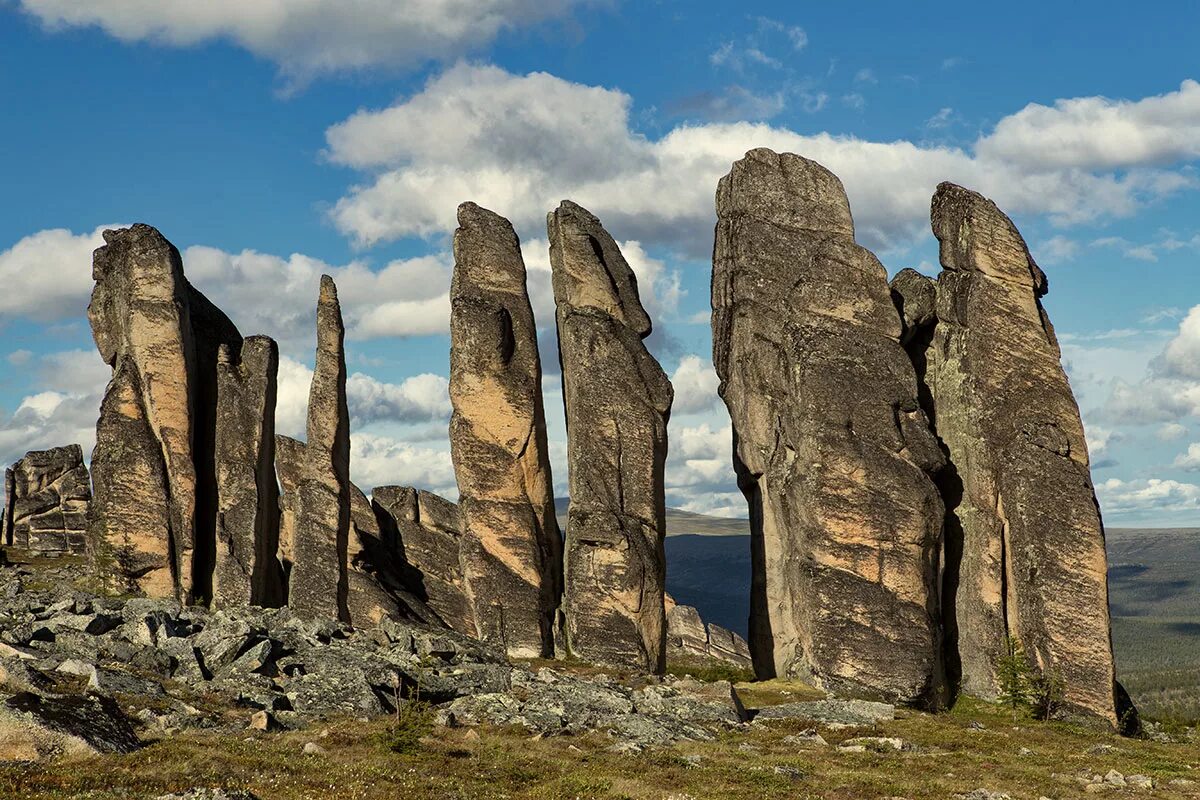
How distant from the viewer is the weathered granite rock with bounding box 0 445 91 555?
11119 centimetres

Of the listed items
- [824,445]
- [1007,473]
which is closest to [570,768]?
[824,445]

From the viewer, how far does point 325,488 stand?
77.7 metres

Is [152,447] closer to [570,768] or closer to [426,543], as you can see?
[426,543]

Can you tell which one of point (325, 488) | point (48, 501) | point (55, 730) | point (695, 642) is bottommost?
point (695, 642)

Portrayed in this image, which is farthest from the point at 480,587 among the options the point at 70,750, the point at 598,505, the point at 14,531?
the point at 14,531

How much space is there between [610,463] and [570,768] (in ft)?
99.3

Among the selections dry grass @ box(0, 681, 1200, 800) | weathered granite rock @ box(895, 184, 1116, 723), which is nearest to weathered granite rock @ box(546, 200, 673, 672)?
weathered granite rock @ box(895, 184, 1116, 723)

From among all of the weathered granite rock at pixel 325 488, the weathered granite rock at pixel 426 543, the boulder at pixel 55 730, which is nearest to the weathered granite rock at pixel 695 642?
the weathered granite rock at pixel 426 543

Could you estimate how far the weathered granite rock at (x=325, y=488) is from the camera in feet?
251

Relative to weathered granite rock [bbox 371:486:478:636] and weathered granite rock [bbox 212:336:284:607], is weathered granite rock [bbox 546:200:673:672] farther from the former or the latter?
weathered granite rock [bbox 371:486:478:636]

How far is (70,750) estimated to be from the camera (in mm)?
35094

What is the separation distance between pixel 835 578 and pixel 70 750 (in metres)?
38.1

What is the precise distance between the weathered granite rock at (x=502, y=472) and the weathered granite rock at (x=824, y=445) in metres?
11.3

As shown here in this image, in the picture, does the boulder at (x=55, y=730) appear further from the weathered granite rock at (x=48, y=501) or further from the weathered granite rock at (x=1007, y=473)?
the weathered granite rock at (x=48, y=501)
